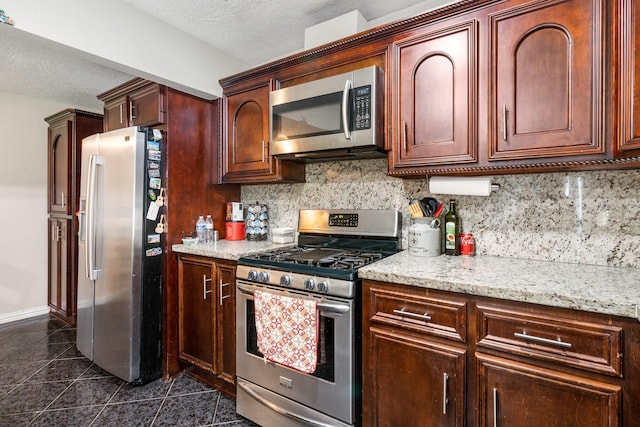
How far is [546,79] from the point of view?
1.38m

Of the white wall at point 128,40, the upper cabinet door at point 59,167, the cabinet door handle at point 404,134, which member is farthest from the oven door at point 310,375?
the upper cabinet door at point 59,167

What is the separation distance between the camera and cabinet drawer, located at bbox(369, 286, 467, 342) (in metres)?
1.28

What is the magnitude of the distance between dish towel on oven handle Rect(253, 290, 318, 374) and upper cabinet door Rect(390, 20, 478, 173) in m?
0.92

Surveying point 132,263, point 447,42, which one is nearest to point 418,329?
point 447,42

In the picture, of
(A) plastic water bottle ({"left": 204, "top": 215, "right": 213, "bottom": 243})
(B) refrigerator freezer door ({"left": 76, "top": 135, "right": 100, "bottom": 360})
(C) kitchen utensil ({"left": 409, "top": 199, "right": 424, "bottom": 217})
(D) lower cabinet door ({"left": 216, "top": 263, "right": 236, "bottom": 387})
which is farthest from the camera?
(A) plastic water bottle ({"left": 204, "top": 215, "right": 213, "bottom": 243})

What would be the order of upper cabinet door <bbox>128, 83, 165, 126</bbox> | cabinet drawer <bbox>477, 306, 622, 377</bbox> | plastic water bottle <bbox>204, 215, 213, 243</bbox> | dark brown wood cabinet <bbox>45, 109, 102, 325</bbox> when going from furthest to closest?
dark brown wood cabinet <bbox>45, 109, 102, 325</bbox>, plastic water bottle <bbox>204, 215, 213, 243</bbox>, upper cabinet door <bbox>128, 83, 165, 126</bbox>, cabinet drawer <bbox>477, 306, 622, 377</bbox>

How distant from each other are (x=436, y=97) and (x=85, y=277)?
274 cm

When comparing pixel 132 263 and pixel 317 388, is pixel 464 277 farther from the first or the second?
pixel 132 263

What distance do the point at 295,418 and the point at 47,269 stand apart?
11.8 ft

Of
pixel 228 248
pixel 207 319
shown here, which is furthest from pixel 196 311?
pixel 228 248

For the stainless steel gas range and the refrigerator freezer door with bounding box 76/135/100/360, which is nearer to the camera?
the stainless steel gas range

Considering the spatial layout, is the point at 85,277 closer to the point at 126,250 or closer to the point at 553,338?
the point at 126,250

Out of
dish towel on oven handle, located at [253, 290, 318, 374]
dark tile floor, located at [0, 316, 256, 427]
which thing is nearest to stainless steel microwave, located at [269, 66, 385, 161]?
dish towel on oven handle, located at [253, 290, 318, 374]

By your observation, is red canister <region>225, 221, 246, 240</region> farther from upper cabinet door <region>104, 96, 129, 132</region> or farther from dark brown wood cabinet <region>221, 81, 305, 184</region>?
upper cabinet door <region>104, 96, 129, 132</region>
